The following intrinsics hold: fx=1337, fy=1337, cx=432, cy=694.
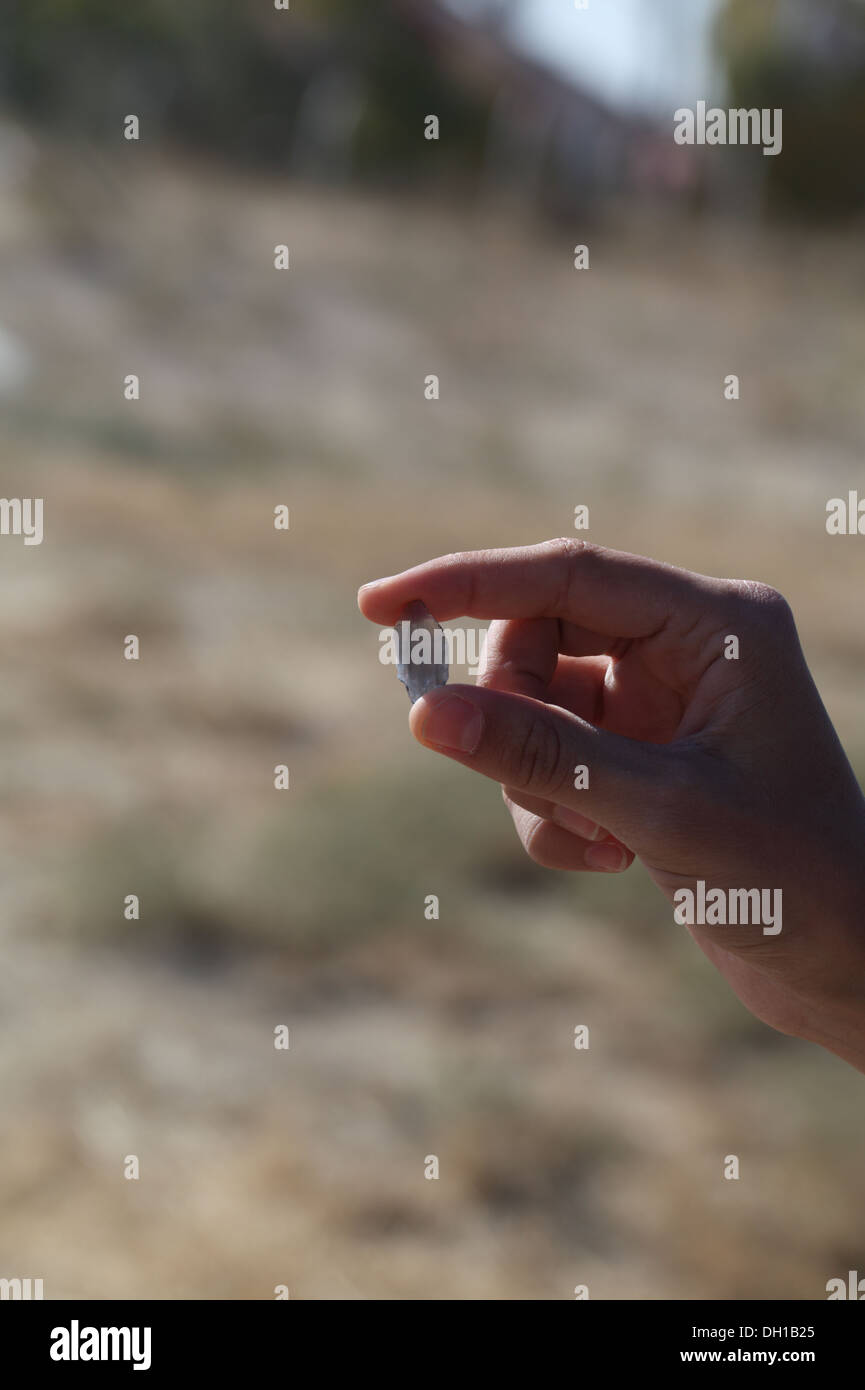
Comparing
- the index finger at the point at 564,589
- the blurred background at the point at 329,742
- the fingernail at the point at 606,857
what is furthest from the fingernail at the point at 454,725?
the blurred background at the point at 329,742

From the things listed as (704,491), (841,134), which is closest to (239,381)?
(704,491)

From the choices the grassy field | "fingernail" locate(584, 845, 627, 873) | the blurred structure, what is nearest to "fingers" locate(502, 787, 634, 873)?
"fingernail" locate(584, 845, 627, 873)

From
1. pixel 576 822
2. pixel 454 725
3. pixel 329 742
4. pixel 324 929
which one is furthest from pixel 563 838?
pixel 329 742

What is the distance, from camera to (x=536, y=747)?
4.46 ft

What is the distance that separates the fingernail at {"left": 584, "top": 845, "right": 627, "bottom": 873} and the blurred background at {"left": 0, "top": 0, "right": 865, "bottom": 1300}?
5.55ft

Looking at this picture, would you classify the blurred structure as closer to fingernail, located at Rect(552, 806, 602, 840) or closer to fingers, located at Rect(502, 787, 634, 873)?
fingers, located at Rect(502, 787, 634, 873)

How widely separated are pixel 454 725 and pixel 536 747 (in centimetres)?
9

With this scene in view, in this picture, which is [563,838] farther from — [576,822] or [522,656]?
[522,656]

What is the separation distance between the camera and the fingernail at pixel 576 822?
60.6 inches

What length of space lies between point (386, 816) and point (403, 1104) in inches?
54.5

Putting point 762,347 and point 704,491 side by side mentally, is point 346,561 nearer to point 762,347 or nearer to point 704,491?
point 704,491

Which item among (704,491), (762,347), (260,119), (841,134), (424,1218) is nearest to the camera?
(424,1218)

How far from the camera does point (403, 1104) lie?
3.56 m

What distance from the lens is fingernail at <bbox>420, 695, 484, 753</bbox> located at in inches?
52.9
